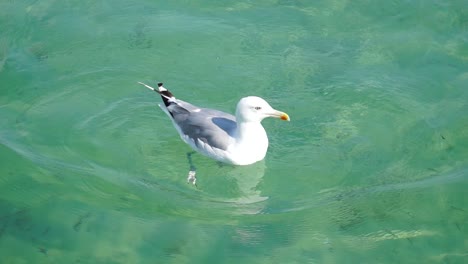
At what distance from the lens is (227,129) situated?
8.51 metres

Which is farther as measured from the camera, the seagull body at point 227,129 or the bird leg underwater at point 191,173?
the bird leg underwater at point 191,173

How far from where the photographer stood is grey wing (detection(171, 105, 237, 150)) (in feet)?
27.7

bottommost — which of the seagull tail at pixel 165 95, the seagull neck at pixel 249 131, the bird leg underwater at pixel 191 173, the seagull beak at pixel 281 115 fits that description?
the bird leg underwater at pixel 191 173

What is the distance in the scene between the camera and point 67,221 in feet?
24.7

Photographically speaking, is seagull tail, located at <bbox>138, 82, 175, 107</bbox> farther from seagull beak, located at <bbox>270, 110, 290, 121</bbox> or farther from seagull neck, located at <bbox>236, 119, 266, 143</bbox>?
seagull beak, located at <bbox>270, 110, 290, 121</bbox>

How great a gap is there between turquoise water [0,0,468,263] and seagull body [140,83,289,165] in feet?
0.81

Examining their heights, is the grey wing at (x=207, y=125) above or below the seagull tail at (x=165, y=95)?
below

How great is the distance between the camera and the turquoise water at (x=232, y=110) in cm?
738

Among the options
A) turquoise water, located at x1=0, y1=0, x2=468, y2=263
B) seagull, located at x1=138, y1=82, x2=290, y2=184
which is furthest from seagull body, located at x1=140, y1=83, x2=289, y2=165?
turquoise water, located at x1=0, y1=0, x2=468, y2=263

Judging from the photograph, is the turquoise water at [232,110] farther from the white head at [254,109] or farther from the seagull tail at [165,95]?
the white head at [254,109]

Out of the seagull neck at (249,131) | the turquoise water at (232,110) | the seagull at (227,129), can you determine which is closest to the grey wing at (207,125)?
the seagull at (227,129)

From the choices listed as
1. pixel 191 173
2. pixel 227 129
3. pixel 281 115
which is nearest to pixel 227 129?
pixel 227 129

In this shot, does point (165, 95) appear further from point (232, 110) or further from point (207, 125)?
point (232, 110)

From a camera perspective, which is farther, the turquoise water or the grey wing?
the grey wing
